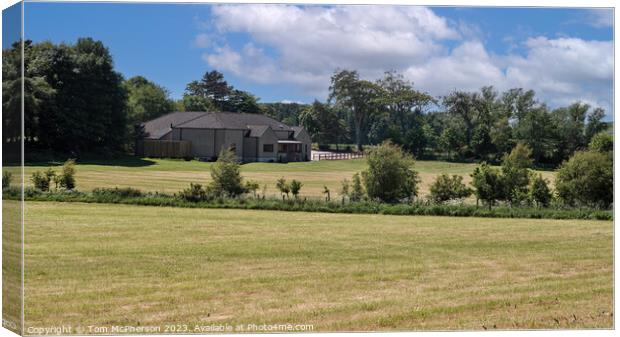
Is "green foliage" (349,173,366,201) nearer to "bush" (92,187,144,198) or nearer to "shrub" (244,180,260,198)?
"shrub" (244,180,260,198)

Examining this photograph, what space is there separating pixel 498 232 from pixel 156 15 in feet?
29.2

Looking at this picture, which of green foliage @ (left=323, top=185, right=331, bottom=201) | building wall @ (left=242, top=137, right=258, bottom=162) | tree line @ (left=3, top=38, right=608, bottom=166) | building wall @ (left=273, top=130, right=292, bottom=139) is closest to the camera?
tree line @ (left=3, top=38, right=608, bottom=166)

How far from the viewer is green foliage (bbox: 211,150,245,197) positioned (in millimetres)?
12086

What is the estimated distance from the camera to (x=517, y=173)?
1534 centimetres

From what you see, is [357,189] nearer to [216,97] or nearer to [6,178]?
[216,97]

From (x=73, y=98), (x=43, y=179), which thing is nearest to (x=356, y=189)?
(x=73, y=98)

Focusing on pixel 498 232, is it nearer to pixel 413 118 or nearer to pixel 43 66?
pixel 413 118

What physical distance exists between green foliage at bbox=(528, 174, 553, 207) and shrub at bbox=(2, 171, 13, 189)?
12.1 meters

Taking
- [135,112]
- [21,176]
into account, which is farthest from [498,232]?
[21,176]

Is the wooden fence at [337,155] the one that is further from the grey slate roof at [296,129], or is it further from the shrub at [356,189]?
the shrub at [356,189]

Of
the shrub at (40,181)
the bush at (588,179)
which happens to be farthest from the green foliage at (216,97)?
the bush at (588,179)

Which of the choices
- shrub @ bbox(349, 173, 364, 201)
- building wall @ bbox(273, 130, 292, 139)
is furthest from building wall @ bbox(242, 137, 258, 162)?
shrub @ bbox(349, 173, 364, 201)

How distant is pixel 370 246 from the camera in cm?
1131

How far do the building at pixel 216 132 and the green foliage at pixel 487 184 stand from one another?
4975 millimetres
